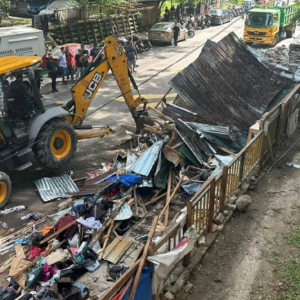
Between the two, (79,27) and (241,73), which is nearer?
(241,73)

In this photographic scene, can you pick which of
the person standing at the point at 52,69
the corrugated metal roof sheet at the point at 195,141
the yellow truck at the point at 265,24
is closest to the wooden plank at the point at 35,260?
the corrugated metal roof sheet at the point at 195,141

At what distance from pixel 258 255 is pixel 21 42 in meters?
13.9

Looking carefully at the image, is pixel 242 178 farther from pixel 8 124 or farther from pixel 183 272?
pixel 8 124

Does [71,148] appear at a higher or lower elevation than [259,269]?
higher

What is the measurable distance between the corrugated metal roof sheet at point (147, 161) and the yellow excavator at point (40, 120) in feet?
6.12

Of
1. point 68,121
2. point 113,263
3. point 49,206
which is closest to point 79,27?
point 68,121

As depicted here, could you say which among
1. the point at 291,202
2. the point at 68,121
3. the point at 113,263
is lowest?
the point at 291,202

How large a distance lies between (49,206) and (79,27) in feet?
60.2

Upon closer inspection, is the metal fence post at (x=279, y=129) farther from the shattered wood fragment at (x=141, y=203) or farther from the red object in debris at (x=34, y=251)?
the red object in debris at (x=34, y=251)

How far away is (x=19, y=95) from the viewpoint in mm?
8859

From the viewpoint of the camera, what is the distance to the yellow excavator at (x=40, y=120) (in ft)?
27.6

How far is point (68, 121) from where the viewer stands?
32.9 feet

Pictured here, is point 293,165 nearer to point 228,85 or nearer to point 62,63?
point 228,85

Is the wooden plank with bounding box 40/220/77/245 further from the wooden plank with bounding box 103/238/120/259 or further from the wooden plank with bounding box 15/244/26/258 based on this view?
the wooden plank with bounding box 103/238/120/259
